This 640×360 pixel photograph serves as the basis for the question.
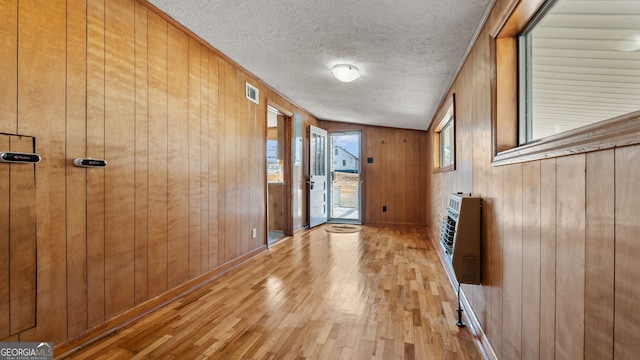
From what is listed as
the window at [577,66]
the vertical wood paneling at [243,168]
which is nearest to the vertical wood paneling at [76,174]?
the vertical wood paneling at [243,168]

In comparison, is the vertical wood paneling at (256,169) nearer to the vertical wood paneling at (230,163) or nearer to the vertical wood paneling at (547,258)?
the vertical wood paneling at (230,163)

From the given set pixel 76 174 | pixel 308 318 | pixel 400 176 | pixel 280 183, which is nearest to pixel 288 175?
pixel 280 183

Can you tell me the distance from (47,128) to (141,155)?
59 centimetres

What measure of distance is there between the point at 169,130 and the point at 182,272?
120cm

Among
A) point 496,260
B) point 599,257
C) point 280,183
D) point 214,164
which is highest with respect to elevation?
point 214,164

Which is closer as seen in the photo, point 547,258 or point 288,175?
point 547,258

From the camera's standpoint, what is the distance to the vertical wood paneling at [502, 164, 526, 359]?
133 centimetres

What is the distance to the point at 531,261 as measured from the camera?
1220 millimetres

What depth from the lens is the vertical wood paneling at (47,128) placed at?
1.47 m

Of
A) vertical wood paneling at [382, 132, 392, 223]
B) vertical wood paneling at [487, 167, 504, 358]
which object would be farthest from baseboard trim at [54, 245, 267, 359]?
vertical wood paneling at [382, 132, 392, 223]

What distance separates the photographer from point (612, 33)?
3.16 ft

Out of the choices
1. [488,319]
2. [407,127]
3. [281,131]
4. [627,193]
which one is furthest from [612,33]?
[407,127]

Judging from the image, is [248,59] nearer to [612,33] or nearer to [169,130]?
[169,130]

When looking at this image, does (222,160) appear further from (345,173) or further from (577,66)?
(345,173)
